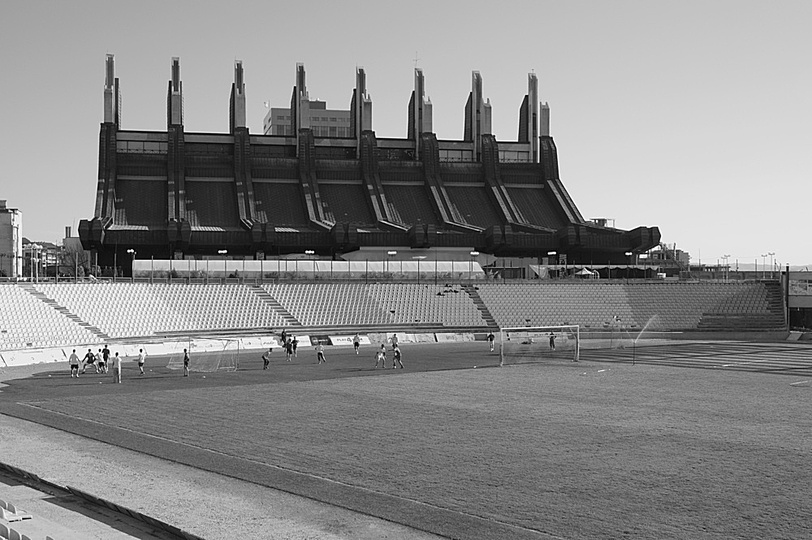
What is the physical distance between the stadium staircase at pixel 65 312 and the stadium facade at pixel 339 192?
26144 millimetres

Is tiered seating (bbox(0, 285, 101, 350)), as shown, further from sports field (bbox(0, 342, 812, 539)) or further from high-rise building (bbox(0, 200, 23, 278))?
high-rise building (bbox(0, 200, 23, 278))

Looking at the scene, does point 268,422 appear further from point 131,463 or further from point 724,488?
point 724,488

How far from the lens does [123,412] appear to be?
3372 centimetres

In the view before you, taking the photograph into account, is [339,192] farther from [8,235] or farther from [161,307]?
[8,235]

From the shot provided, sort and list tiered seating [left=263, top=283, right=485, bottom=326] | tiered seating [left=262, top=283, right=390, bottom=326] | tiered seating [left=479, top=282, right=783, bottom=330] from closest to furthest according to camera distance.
Result: 1. tiered seating [left=262, top=283, right=390, bottom=326]
2. tiered seating [left=263, top=283, right=485, bottom=326]
3. tiered seating [left=479, top=282, right=783, bottom=330]

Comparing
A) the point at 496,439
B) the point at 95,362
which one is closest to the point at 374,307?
the point at 95,362

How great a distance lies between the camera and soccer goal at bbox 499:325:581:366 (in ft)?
192

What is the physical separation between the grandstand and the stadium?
305 mm

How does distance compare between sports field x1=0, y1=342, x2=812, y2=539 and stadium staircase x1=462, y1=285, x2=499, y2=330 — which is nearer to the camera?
sports field x1=0, y1=342, x2=812, y2=539

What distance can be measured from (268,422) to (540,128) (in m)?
101

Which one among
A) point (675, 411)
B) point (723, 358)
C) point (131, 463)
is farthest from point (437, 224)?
point (131, 463)

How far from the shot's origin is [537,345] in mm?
62281

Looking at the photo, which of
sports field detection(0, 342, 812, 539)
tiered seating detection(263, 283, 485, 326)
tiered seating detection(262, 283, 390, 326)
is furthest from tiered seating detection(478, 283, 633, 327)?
sports field detection(0, 342, 812, 539)

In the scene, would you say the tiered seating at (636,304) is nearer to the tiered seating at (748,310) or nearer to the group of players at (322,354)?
the tiered seating at (748,310)
